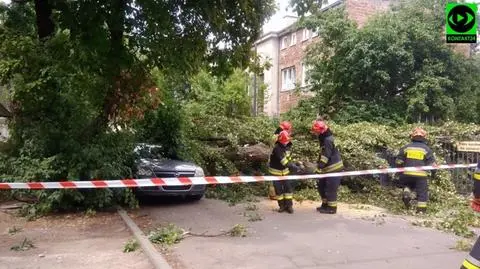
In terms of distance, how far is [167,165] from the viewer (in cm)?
1084

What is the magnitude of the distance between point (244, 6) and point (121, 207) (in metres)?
4.86

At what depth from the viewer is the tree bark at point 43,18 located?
1090 cm

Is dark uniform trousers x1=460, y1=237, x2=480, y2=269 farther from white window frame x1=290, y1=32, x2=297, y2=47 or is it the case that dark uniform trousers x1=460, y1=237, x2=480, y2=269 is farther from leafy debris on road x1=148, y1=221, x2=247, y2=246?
white window frame x1=290, y1=32, x2=297, y2=47

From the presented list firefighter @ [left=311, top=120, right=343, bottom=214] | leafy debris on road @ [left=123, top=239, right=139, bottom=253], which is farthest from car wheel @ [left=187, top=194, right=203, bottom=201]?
leafy debris on road @ [left=123, top=239, right=139, bottom=253]

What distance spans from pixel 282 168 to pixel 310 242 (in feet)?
8.34

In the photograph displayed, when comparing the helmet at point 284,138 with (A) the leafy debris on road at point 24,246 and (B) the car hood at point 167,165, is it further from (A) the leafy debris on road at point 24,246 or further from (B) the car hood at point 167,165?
(A) the leafy debris on road at point 24,246

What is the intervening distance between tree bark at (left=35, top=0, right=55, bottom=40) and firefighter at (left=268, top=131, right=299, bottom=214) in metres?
5.47

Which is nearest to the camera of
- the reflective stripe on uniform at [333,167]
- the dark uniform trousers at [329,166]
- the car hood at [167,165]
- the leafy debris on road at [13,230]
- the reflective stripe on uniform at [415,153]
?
the leafy debris on road at [13,230]

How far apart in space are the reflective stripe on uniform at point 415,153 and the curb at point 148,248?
5.29 m

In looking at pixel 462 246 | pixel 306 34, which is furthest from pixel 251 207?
pixel 306 34

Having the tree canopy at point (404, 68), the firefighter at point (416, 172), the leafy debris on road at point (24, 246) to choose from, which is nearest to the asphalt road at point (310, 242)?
the firefighter at point (416, 172)

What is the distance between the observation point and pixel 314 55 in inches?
939

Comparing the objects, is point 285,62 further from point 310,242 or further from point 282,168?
point 310,242

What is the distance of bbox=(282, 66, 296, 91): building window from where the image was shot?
35.1m
